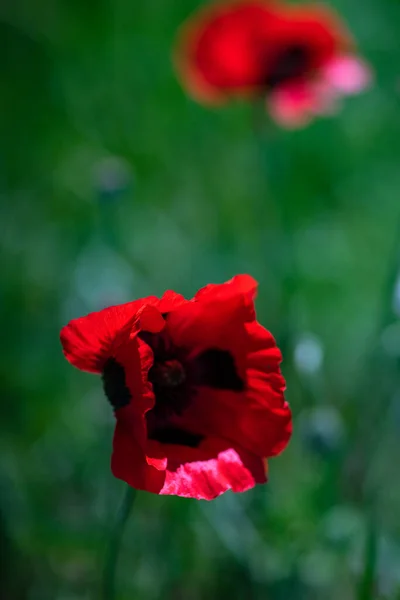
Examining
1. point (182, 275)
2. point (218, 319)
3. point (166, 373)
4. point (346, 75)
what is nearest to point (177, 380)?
point (166, 373)

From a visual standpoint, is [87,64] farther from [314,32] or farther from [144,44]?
[314,32]

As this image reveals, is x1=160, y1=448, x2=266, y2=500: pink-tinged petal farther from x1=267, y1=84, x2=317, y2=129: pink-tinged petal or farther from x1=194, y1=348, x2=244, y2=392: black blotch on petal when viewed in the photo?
x1=267, y1=84, x2=317, y2=129: pink-tinged petal

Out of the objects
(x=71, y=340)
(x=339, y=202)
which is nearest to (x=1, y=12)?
(x=339, y=202)

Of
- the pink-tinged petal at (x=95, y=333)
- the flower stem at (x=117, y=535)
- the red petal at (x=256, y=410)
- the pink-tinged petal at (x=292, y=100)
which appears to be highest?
the pink-tinged petal at (x=292, y=100)

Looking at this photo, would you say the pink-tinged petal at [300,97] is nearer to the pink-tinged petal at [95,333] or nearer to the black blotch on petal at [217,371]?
the black blotch on petal at [217,371]

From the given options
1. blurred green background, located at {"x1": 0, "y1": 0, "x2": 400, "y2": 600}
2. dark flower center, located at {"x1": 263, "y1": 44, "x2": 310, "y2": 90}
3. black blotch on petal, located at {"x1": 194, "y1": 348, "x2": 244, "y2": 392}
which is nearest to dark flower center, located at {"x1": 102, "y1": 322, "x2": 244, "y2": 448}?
black blotch on petal, located at {"x1": 194, "y1": 348, "x2": 244, "y2": 392}

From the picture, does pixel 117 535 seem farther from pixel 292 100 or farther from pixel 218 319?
pixel 292 100

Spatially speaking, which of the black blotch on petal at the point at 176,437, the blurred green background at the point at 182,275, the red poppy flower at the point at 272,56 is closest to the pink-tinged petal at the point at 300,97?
the red poppy flower at the point at 272,56

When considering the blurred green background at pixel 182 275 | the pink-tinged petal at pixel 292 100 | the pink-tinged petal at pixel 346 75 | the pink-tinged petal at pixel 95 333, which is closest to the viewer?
the pink-tinged petal at pixel 95 333
